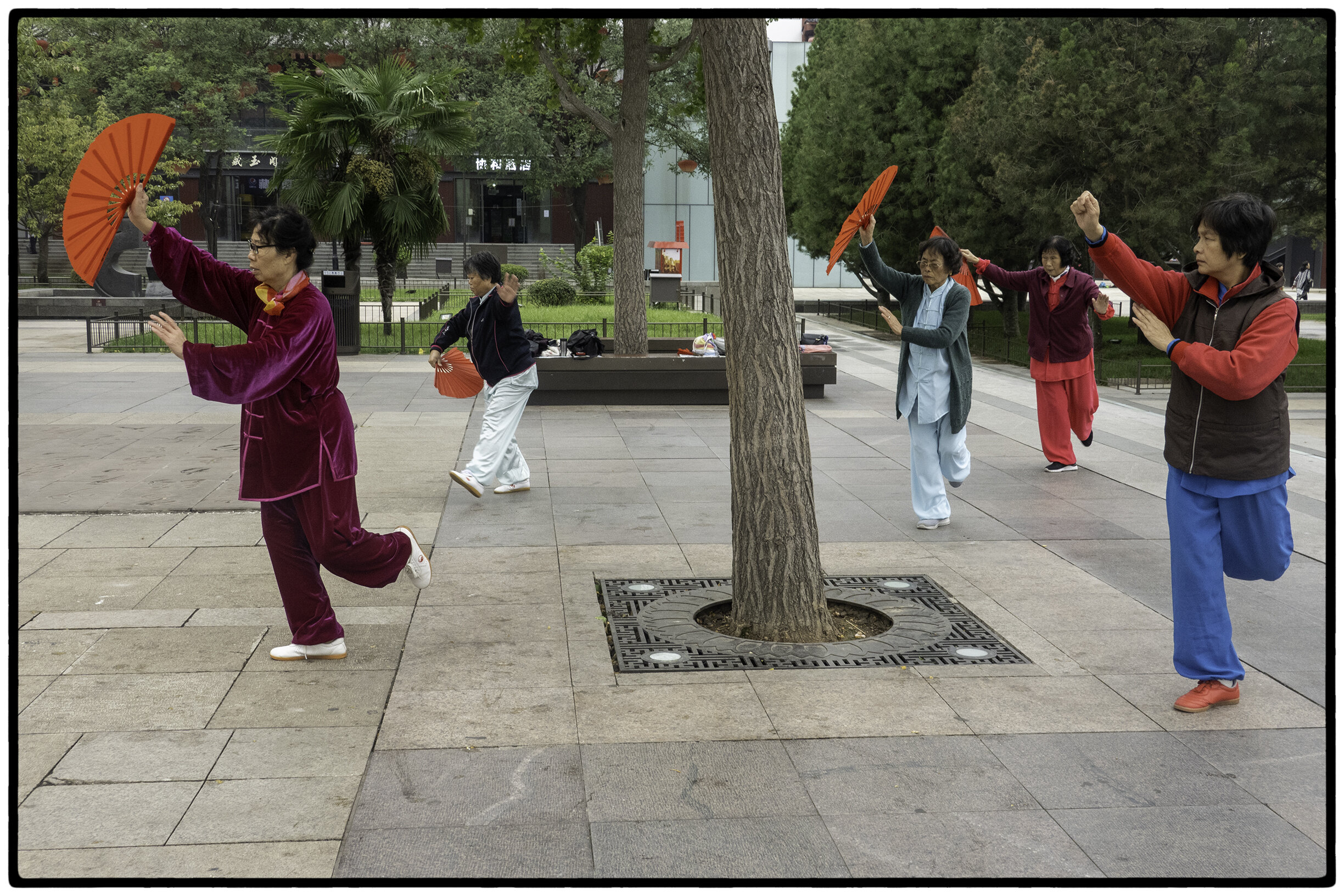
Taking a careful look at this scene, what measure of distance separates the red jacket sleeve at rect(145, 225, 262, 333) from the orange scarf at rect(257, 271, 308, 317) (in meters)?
0.06

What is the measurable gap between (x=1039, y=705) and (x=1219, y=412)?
1297 mm

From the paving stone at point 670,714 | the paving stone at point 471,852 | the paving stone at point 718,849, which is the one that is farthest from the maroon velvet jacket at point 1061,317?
the paving stone at point 471,852

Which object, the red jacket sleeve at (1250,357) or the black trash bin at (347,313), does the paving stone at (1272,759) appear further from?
the black trash bin at (347,313)

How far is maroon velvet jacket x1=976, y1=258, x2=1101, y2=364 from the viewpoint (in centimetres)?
992

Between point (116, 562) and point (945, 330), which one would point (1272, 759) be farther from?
point (116, 562)

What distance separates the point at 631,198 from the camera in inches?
592

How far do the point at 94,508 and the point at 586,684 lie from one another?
15.9 feet

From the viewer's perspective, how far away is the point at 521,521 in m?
7.96

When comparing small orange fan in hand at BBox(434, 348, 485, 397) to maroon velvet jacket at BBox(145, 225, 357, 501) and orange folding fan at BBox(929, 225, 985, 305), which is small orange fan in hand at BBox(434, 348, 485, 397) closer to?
orange folding fan at BBox(929, 225, 985, 305)

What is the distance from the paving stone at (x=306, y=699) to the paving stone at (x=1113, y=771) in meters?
2.31

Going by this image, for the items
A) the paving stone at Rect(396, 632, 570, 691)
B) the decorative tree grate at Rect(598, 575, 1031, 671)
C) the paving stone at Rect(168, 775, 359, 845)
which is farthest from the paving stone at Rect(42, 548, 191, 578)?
the paving stone at Rect(168, 775, 359, 845)

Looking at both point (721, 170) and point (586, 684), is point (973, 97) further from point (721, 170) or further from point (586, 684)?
point (586, 684)

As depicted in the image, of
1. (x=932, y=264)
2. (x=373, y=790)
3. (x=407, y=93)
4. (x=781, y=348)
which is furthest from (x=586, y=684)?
(x=407, y=93)

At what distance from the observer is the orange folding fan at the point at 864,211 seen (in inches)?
240
